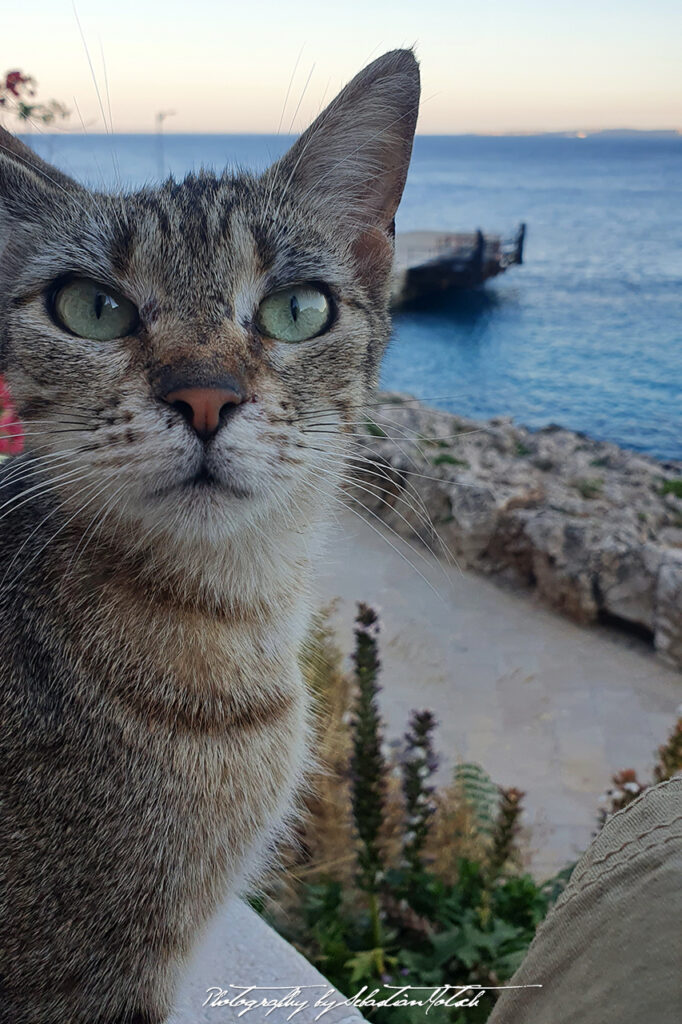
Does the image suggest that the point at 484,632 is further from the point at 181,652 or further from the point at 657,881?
the point at 657,881

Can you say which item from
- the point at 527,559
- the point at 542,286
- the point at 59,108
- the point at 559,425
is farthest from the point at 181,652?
the point at 542,286

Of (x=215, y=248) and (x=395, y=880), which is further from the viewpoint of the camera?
(x=395, y=880)

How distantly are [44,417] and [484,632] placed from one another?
10.5 feet

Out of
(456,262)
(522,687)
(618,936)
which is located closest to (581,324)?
(456,262)

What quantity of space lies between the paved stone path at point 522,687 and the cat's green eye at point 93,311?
173cm

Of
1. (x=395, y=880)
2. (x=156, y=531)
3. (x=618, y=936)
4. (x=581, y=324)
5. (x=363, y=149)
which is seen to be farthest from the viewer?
(x=581, y=324)

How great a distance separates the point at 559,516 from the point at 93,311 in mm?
3426

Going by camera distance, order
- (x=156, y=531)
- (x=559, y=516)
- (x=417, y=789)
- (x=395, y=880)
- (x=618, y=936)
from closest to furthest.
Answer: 1. (x=618, y=936)
2. (x=156, y=531)
3. (x=417, y=789)
4. (x=395, y=880)
5. (x=559, y=516)

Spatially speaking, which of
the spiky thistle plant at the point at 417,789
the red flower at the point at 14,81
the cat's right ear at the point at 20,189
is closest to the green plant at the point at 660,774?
the spiky thistle plant at the point at 417,789

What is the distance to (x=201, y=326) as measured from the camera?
902 millimetres

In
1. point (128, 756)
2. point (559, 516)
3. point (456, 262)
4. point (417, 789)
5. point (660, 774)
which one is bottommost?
point (559, 516)

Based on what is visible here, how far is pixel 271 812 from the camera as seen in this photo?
1.02 metres

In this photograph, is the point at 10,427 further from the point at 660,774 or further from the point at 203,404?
the point at 660,774

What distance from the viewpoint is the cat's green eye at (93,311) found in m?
0.93
